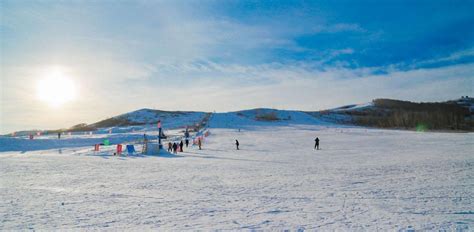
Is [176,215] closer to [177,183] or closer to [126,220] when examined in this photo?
[126,220]

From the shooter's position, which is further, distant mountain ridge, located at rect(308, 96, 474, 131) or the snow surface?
distant mountain ridge, located at rect(308, 96, 474, 131)

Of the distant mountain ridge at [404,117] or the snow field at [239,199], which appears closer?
the snow field at [239,199]

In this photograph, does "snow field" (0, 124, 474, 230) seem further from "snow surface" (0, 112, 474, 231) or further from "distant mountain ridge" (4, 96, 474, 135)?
"distant mountain ridge" (4, 96, 474, 135)

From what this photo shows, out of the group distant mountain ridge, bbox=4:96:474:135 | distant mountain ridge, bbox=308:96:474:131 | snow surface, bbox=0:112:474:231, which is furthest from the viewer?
distant mountain ridge, bbox=308:96:474:131

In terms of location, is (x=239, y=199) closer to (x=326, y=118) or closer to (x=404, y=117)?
(x=404, y=117)

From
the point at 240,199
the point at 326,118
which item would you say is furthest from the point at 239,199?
the point at 326,118

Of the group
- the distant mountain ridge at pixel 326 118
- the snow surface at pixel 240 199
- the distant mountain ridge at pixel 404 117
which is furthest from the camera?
the distant mountain ridge at pixel 404 117

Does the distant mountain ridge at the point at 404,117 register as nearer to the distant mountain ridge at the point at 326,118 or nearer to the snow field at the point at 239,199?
the distant mountain ridge at the point at 326,118

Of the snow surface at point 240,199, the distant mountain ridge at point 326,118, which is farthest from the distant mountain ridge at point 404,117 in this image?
the snow surface at point 240,199

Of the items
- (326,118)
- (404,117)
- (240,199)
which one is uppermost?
(326,118)

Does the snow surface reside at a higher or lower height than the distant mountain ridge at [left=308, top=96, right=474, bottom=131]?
lower

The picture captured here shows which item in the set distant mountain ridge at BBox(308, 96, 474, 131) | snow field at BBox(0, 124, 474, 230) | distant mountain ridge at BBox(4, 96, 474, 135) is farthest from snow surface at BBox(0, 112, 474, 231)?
distant mountain ridge at BBox(308, 96, 474, 131)

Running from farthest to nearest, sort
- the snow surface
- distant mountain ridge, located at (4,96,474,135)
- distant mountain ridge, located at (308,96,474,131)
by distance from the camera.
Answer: distant mountain ridge, located at (308,96,474,131), distant mountain ridge, located at (4,96,474,135), the snow surface

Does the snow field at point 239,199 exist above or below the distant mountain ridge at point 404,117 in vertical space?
below
